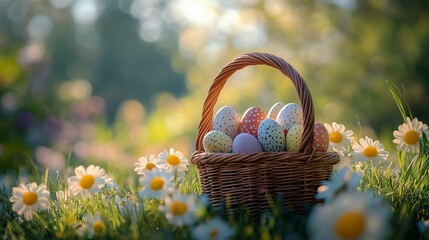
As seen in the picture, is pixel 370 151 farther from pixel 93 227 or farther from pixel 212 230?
pixel 93 227

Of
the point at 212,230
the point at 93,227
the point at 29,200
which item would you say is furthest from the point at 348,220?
the point at 29,200

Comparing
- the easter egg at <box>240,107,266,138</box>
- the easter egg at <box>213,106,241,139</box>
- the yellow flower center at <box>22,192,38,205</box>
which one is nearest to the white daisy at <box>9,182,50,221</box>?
the yellow flower center at <box>22,192,38,205</box>

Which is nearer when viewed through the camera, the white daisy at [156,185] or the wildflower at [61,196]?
the white daisy at [156,185]

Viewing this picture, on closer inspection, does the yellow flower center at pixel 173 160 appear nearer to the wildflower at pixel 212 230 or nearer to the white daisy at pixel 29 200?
the white daisy at pixel 29 200

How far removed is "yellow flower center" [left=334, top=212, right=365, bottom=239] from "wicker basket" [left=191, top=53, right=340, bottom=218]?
2.30 feet

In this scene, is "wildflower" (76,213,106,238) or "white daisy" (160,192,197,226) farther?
"wildflower" (76,213,106,238)

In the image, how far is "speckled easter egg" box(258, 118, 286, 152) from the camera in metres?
2.12

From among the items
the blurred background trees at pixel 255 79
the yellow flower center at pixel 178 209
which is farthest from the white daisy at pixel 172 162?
the blurred background trees at pixel 255 79

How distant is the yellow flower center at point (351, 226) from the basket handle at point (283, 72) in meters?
0.71

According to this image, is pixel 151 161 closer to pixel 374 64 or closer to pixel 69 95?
pixel 374 64

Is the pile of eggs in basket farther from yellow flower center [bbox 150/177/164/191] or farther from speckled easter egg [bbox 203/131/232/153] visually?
yellow flower center [bbox 150/177/164/191]

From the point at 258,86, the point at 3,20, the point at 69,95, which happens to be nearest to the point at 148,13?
the point at 3,20

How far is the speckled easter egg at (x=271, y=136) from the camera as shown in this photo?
212cm

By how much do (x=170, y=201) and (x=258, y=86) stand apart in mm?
6694
